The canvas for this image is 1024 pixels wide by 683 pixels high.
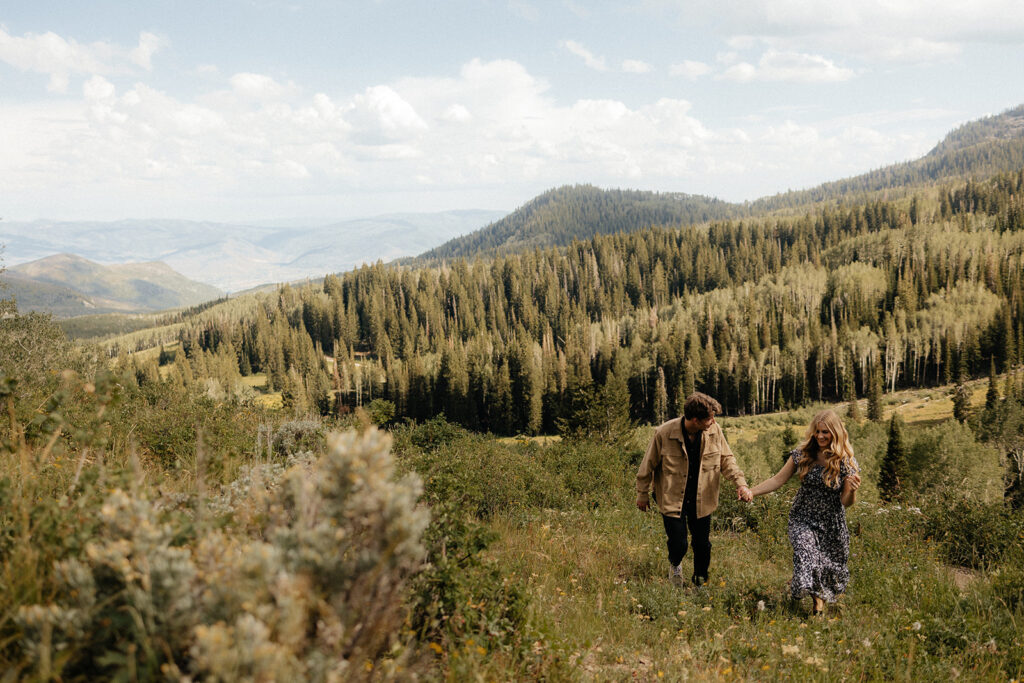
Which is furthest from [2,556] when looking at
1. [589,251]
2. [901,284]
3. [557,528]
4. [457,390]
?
[589,251]

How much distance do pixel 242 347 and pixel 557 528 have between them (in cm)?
16969

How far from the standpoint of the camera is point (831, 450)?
6.23 m

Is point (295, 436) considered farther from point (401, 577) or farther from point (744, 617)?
point (401, 577)

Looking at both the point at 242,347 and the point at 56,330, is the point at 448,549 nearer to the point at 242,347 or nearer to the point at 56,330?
the point at 56,330

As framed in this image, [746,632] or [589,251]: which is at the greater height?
[589,251]

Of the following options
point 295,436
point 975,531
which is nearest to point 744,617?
point 975,531

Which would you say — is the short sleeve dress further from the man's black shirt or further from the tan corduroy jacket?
the man's black shirt

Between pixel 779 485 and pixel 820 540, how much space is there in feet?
2.52

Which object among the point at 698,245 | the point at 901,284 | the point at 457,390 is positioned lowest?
A: the point at 457,390

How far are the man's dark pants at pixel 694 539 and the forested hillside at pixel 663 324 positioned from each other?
5085cm

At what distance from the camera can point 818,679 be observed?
178 inches

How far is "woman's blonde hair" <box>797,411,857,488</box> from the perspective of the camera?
6.18 m

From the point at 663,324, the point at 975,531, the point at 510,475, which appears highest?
the point at 510,475

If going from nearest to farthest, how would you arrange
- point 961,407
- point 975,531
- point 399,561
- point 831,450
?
point 399,561 → point 831,450 → point 975,531 → point 961,407
